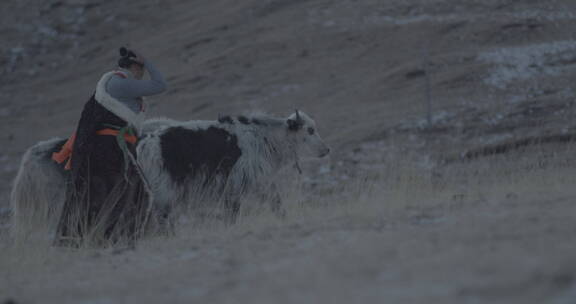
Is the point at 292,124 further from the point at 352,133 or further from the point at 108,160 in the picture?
the point at 352,133

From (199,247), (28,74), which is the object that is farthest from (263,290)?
(28,74)

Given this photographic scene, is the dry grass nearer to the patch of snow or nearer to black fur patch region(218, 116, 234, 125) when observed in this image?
black fur patch region(218, 116, 234, 125)

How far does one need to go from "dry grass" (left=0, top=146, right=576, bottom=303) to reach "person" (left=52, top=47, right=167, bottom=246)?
0.55 meters

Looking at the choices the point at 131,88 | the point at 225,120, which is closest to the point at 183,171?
the point at 225,120

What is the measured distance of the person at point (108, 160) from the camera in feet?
23.5

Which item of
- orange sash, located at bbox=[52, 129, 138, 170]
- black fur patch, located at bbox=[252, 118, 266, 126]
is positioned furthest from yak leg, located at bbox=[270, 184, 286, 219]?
orange sash, located at bbox=[52, 129, 138, 170]

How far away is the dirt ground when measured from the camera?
140 inches

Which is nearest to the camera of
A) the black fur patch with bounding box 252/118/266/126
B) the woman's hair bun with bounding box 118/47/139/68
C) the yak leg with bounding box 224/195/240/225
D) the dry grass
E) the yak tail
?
the dry grass

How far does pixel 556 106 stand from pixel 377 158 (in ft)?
15.9

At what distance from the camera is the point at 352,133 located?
769 inches

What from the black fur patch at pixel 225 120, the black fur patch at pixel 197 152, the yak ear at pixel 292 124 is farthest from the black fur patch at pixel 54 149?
the yak ear at pixel 292 124

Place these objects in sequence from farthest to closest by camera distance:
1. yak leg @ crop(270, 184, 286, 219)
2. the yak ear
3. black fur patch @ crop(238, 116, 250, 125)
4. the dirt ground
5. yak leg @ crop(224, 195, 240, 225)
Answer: the yak ear → black fur patch @ crop(238, 116, 250, 125) → yak leg @ crop(224, 195, 240, 225) → yak leg @ crop(270, 184, 286, 219) → the dirt ground

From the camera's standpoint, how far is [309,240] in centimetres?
499

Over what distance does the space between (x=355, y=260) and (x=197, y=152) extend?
5.10m
